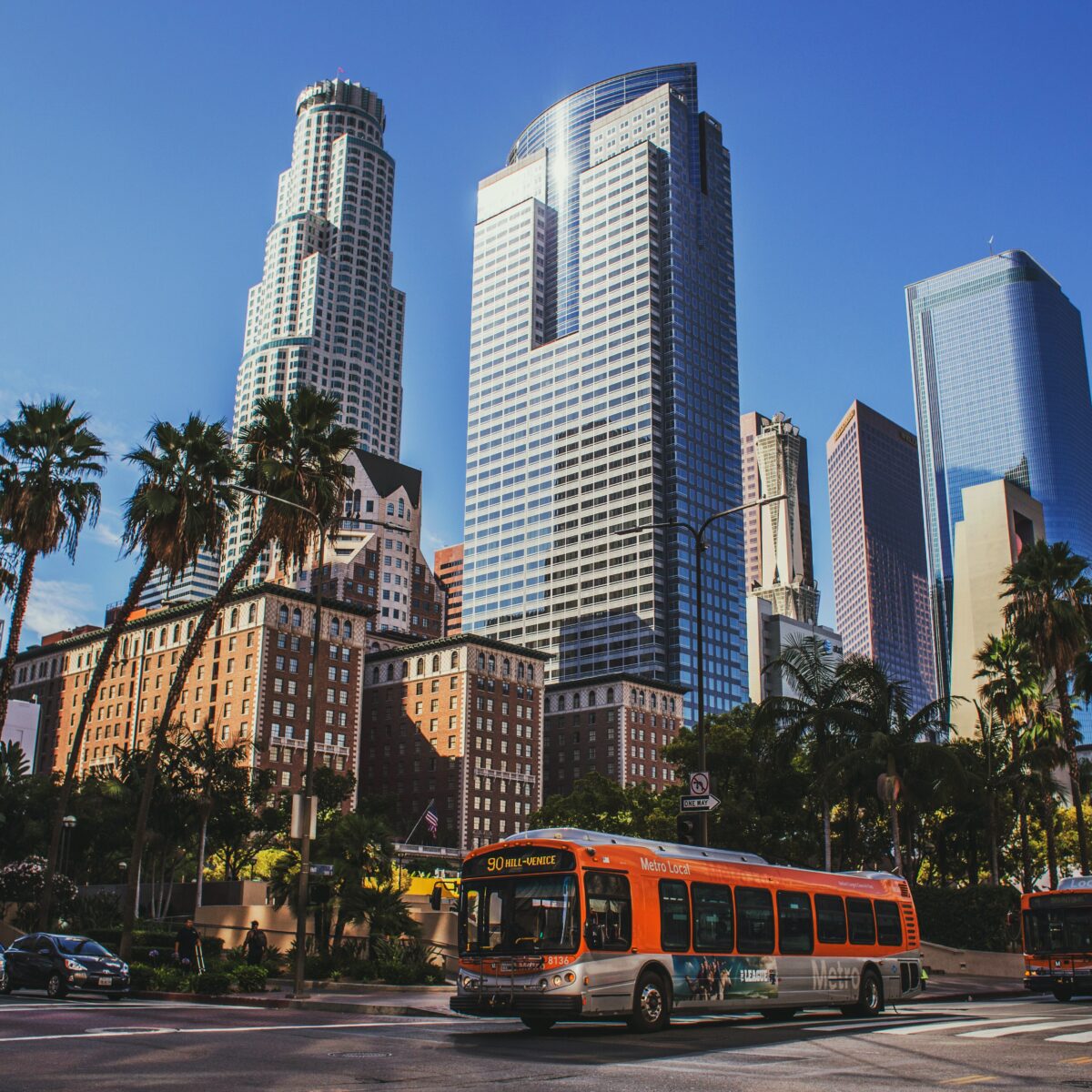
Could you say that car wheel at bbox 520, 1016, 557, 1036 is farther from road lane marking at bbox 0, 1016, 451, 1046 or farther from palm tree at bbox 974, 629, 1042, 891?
palm tree at bbox 974, 629, 1042, 891

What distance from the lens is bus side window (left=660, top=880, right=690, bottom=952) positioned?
20.8m

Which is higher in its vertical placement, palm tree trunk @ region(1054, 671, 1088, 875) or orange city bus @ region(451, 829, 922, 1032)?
palm tree trunk @ region(1054, 671, 1088, 875)

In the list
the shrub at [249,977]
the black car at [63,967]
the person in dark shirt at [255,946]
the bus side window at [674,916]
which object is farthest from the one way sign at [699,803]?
the black car at [63,967]

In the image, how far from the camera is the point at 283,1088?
1145 centimetres

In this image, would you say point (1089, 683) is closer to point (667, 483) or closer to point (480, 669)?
point (480, 669)

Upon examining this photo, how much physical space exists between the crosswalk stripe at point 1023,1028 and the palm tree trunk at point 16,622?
3229cm

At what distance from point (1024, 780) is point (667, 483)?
472ft

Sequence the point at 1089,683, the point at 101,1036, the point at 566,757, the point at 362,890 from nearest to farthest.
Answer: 1. the point at 101,1036
2. the point at 362,890
3. the point at 1089,683
4. the point at 566,757

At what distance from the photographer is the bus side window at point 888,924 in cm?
2769

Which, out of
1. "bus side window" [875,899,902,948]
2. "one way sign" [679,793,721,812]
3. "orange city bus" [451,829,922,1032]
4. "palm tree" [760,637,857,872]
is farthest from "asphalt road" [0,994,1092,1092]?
"palm tree" [760,637,857,872]

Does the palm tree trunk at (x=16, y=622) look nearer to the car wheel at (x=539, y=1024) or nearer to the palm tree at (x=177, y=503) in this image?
the palm tree at (x=177, y=503)

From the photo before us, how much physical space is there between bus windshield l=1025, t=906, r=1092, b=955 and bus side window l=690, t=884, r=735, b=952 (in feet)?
46.8

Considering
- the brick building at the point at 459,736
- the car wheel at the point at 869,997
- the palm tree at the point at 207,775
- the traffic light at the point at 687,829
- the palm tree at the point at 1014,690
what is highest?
the brick building at the point at 459,736

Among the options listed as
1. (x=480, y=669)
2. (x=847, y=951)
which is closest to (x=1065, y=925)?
(x=847, y=951)
